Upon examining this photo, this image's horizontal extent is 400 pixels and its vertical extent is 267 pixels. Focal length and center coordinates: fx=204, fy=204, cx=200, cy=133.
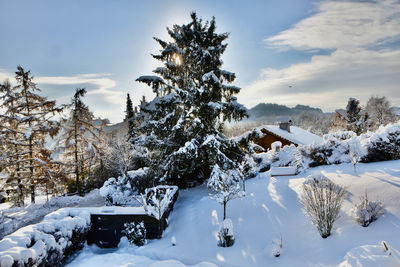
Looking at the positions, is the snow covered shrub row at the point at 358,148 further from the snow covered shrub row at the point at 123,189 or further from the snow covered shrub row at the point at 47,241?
the snow covered shrub row at the point at 47,241

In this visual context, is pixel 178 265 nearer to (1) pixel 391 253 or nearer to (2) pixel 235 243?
(2) pixel 235 243

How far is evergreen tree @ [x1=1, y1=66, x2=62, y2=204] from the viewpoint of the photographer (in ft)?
45.5

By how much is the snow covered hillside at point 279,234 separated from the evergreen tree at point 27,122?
31.2ft

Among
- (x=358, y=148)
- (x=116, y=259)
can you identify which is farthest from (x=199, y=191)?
(x=358, y=148)

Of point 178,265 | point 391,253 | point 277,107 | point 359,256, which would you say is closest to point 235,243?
point 178,265

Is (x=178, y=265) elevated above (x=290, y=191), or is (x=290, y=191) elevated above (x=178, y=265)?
(x=290, y=191)

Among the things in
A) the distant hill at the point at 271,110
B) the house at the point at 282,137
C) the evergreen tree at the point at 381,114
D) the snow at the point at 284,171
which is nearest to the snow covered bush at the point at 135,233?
the snow at the point at 284,171

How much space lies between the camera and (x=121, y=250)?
8.39 meters

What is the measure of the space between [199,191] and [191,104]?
5.88 m

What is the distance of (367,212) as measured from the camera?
251 inches

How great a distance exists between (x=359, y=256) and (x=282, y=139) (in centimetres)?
1739

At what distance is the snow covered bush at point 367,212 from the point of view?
6355 mm

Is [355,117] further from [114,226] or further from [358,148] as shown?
[114,226]

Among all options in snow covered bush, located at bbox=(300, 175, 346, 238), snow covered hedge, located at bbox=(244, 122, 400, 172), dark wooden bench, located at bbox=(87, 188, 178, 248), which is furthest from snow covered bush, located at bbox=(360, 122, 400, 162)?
dark wooden bench, located at bbox=(87, 188, 178, 248)
